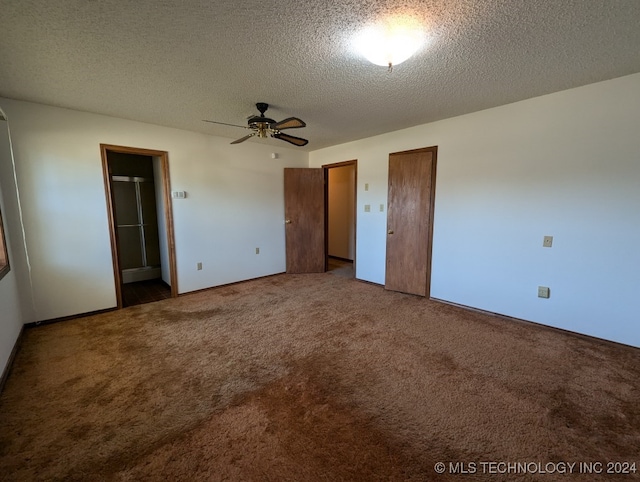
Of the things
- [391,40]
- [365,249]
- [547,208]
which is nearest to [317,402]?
[391,40]

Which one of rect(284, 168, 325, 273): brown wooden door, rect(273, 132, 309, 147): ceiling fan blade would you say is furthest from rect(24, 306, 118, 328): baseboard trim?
rect(273, 132, 309, 147): ceiling fan blade

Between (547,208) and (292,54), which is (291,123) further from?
(547,208)

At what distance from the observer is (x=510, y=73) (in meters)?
2.29

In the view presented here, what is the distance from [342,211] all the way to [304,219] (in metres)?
1.52

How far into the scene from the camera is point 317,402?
6.07 feet

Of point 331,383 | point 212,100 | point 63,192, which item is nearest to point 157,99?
point 212,100

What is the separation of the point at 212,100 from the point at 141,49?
3.02 feet

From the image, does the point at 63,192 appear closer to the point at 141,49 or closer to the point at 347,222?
the point at 141,49

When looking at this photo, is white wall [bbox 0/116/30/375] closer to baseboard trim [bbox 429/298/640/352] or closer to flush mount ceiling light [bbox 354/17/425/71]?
flush mount ceiling light [bbox 354/17/425/71]

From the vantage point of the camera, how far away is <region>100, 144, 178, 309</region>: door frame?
3.32 m

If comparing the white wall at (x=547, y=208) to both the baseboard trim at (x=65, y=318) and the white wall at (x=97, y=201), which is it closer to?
the white wall at (x=97, y=201)

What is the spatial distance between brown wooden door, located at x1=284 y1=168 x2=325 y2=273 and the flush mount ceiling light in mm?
3266

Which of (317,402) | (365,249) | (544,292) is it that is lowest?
(317,402)

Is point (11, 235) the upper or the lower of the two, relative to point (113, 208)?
lower
